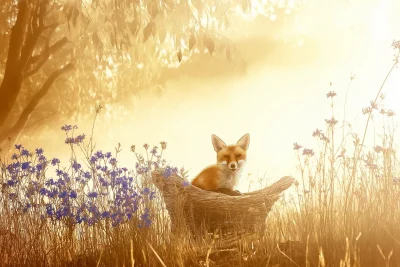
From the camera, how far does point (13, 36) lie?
10.2 meters

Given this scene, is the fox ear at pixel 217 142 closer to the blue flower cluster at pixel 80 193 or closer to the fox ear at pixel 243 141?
the fox ear at pixel 243 141

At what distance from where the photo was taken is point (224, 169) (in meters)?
5.23

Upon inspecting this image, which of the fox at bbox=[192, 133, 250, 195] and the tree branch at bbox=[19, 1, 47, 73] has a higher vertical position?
the tree branch at bbox=[19, 1, 47, 73]

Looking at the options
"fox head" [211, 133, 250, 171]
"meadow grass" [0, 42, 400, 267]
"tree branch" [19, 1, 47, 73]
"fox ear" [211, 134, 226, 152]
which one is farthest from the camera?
"tree branch" [19, 1, 47, 73]

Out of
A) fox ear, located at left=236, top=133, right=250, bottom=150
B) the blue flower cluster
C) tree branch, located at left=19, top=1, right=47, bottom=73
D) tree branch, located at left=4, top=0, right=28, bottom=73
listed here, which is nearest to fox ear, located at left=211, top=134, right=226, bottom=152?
fox ear, located at left=236, top=133, right=250, bottom=150

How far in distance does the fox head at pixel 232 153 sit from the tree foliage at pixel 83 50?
159cm

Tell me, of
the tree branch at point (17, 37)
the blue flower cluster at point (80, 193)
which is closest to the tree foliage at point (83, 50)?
the tree branch at point (17, 37)

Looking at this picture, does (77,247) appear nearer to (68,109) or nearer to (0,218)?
(0,218)

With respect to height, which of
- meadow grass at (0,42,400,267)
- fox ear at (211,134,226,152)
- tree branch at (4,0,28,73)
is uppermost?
tree branch at (4,0,28,73)

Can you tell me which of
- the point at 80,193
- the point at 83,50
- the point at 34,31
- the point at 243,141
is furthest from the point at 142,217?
the point at 34,31

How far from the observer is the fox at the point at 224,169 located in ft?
17.0

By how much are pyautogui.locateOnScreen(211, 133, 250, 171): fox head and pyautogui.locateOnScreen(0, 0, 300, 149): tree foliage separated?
1.59 m

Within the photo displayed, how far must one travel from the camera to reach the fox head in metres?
5.18

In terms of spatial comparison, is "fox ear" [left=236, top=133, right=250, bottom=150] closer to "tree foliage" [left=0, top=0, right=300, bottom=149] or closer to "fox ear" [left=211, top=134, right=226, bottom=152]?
"fox ear" [left=211, top=134, right=226, bottom=152]
